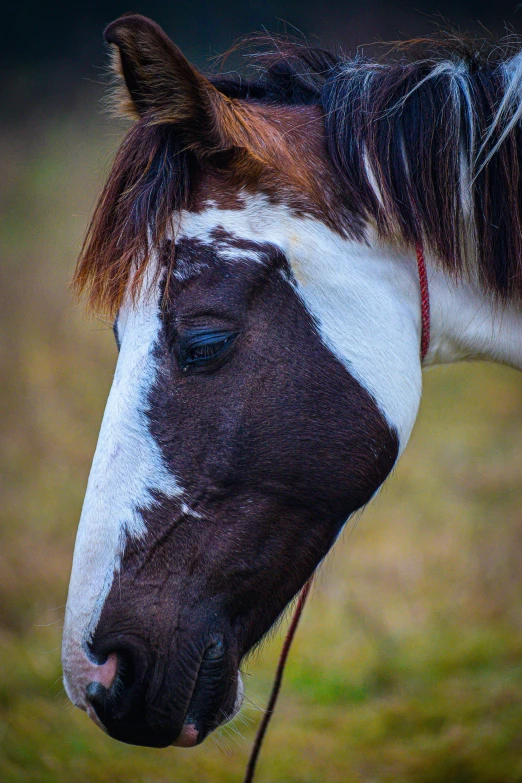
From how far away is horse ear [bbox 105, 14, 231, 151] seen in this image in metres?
1.22

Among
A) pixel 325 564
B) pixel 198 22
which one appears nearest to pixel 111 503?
pixel 325 564

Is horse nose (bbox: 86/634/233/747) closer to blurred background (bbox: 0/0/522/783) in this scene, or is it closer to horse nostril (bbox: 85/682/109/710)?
horse nostril (bbox: 85/682/109/710)

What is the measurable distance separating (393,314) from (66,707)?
2790 millimetres

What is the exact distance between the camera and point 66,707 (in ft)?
10.6

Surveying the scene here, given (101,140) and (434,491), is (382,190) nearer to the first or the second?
(434,491)

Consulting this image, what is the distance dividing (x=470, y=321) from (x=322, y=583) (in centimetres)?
283

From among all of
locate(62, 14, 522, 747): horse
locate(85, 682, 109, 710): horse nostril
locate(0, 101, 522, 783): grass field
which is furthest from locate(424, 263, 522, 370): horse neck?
locate(85, 682, 109, 710): horse nostril

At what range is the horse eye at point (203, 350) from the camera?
1330 millimetres

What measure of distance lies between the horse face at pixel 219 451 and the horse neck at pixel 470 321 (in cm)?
17

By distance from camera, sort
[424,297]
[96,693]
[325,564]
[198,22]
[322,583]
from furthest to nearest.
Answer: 1. [198,22]
2. [322,583]
3. [325,564]
4. [424,297]
5. [96,693]

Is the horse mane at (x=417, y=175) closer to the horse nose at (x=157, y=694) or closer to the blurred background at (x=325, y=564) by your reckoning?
the blurred background at (x=325, y=564)

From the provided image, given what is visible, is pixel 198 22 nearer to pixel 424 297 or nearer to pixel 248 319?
pixel 424 297

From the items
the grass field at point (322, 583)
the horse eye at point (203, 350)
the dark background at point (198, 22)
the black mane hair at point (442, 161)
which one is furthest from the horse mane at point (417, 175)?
the dark background at point (198, 22)

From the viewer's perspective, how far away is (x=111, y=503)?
1.29 metres
